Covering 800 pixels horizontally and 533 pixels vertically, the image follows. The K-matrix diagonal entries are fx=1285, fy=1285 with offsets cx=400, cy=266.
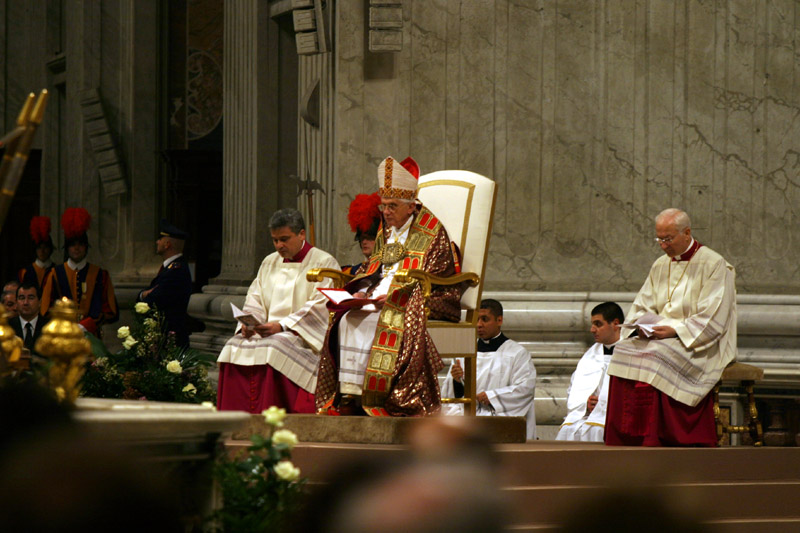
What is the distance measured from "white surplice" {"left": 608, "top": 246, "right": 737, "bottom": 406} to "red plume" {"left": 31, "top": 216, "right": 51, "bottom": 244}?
240 inches

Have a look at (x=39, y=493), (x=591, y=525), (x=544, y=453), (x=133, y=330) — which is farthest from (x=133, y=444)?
(x=133, y=330)

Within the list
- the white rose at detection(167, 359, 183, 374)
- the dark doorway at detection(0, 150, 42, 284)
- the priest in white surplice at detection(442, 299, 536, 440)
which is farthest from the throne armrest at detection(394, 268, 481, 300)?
the dark doorway at detection(0, 150, 42, 284)

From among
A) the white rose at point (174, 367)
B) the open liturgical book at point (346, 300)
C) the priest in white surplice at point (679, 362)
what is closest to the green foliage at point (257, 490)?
the open liturgical book at point (346, 300)

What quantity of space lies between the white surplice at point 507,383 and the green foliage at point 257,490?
430 centimetres

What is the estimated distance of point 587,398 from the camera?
7906 millimetres

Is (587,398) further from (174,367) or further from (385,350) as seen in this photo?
(174,367)

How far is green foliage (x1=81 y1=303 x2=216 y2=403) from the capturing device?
23.5ft

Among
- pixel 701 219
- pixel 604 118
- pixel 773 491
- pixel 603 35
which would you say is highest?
pixel 603 35

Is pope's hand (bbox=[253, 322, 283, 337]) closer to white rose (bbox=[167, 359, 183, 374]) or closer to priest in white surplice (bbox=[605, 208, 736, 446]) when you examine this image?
white rose (bbox=[167, 359, 183, 374])

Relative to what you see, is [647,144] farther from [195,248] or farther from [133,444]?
[133,444]

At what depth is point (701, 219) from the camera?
904 centimetres

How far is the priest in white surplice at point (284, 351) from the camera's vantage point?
7.71 metres

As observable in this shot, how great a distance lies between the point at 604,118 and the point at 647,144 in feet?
1.16

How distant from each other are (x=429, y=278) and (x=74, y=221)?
4.97 metres
